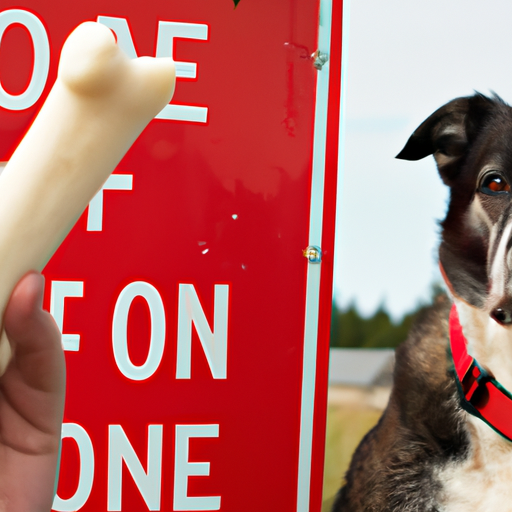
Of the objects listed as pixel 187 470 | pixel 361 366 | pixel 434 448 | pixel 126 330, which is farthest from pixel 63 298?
pixel 434 448

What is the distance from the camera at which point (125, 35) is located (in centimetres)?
124

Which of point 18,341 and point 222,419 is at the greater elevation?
point 18,341

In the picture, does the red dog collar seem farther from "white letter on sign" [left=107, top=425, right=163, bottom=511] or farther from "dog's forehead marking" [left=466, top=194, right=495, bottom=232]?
"white letter on sign" [left=107, top=425, right=163, bottom=511]

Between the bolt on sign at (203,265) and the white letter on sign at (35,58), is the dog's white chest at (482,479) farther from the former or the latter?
the white letter on sign at (35,58)

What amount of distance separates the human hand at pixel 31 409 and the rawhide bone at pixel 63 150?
0.09ft

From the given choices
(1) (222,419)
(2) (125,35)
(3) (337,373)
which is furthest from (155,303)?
(2) (125,35)

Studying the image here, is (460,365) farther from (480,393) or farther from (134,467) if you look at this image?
(134,467)

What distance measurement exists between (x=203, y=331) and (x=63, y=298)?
0.33 meters

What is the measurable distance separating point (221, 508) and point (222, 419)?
212 millimetres

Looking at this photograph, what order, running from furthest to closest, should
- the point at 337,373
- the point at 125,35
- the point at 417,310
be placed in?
the point at 417,310 < the point at 337,373 < the point at 125,35

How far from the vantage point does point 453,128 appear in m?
1.34

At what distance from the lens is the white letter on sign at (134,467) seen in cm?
125

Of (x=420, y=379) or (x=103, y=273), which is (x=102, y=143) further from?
(x=420, y=379)

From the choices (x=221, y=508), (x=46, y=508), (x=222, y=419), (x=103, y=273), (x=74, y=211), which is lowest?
(x=221, y=508)
